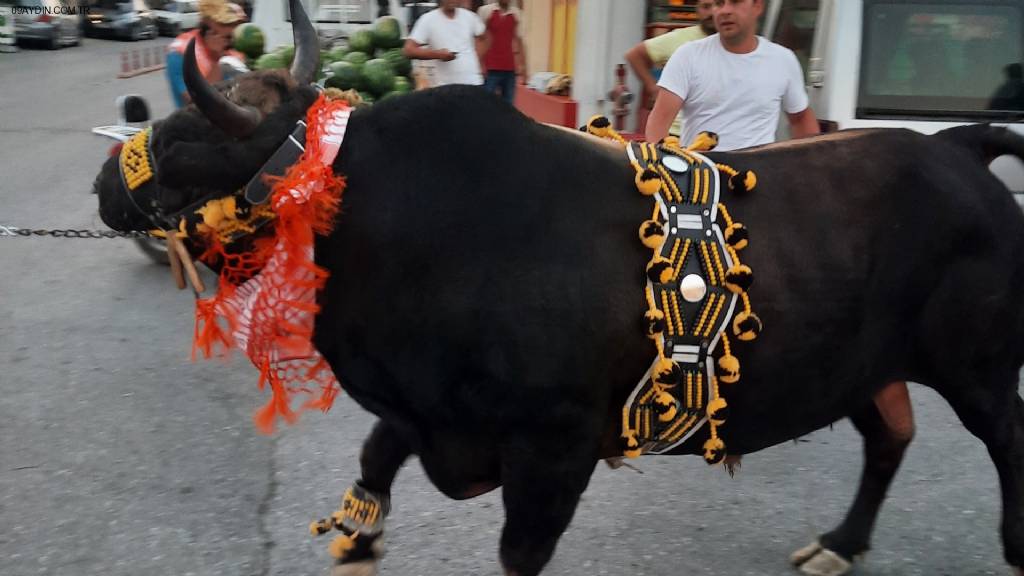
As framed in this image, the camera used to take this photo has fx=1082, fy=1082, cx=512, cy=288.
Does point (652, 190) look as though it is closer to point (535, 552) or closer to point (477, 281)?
point (477, 281)

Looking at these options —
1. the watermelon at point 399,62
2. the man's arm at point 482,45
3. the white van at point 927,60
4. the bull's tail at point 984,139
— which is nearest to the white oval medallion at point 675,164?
the bull's tail at point 984,139

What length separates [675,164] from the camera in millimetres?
2949

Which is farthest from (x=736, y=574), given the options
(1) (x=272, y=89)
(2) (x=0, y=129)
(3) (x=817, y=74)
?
(2) (x=0, y=129)

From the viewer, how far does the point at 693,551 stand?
3.82 metres

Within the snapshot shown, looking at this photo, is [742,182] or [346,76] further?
[346,76]

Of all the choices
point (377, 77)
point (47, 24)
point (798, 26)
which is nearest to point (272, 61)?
point (377, 77)

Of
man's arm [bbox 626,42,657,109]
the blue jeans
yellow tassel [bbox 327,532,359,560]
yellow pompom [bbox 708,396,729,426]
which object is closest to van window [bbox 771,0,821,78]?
man's arm [bbox 626,42,657,109]

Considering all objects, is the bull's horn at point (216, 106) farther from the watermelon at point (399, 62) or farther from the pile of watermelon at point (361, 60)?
the watermelon at point (399, 62)

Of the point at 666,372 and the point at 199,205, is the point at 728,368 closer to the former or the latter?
the point at 666,372

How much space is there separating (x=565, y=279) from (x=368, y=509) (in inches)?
44.2

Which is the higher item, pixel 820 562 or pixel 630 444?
pixel 630 444

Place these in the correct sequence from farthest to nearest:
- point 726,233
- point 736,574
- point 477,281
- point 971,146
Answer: point 736,574, point 971,146, point 726,233, point 477,281

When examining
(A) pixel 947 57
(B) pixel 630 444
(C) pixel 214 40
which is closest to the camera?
(B) pixel 630 444

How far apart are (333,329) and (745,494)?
7.12 ft
